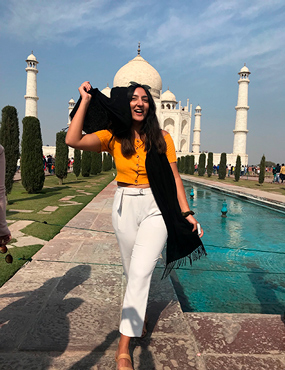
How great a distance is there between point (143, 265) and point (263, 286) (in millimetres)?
2046

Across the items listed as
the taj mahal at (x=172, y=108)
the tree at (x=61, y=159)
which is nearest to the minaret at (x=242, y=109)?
the taj mahal at (x=172, y=108)

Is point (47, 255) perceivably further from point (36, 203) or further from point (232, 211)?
point (232, 211)

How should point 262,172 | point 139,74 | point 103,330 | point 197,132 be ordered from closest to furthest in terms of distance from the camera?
point 103,330, point 262,172, point 139,74, point 197,132

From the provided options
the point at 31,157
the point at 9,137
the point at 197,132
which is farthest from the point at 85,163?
the point at 197,132

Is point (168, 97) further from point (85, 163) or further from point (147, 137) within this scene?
point (147, 137)

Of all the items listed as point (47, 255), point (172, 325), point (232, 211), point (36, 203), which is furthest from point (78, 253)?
point (232, 211)

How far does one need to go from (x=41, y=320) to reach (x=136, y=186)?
94 cm

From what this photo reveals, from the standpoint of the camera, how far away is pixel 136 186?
169 cm

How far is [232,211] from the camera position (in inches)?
309

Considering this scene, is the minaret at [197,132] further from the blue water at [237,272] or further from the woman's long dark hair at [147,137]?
the woman's long dark hair at [147,137]

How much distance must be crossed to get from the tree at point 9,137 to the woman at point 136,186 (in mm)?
6091

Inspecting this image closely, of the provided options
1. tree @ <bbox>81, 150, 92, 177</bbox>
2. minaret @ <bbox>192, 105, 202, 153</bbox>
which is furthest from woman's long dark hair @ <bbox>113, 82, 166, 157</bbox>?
minaret @ <bbox>192, 105, 202, 153</bbox>

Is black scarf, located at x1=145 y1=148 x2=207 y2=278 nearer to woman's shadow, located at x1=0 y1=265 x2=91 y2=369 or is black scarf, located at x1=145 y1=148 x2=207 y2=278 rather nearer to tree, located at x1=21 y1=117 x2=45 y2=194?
woman's shadow, located at x1=0 y1=265 x2=91 y2=369

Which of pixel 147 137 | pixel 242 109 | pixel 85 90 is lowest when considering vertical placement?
pixel 147 137
